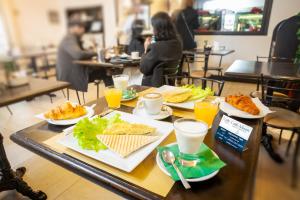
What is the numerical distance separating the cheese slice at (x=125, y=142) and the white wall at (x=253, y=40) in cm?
298

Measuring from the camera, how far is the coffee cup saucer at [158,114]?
961 millimetres

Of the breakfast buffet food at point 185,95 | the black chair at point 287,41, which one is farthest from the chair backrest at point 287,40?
the breakfast buffet food at point 185,95

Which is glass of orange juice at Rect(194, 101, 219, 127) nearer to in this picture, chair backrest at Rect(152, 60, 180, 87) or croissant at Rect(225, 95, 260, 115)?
croissant at Rect(225, 95, 260, 115)

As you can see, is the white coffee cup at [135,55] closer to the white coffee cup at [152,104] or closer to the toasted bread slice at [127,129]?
the white coffee cup at [152,104]

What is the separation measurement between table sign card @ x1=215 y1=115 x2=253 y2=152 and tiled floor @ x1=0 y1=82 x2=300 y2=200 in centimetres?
7

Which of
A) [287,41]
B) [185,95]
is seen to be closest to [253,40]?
[287,41]

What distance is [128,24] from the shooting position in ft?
1.27

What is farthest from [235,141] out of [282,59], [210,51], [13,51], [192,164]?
[210,51]

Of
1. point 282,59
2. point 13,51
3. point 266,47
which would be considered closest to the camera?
point 13,51

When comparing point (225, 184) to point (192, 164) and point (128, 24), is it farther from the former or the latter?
point (128, 24)

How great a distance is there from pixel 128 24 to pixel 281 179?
0.50 meters

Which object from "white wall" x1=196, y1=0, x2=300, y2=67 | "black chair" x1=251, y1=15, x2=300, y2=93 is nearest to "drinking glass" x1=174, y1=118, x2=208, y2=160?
"black chair" x1=251, y1=15, x2=300, y2=93

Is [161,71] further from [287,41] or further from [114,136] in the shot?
[287,41]

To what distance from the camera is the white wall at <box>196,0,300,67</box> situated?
3.30 meters
